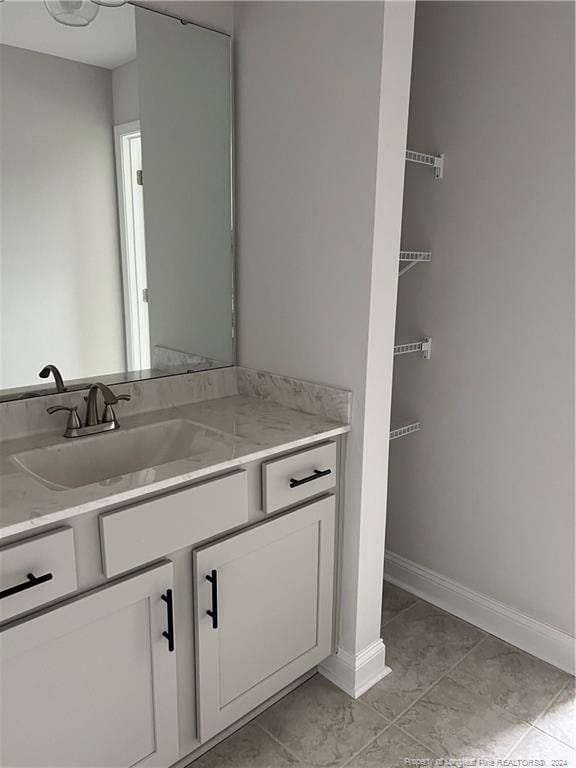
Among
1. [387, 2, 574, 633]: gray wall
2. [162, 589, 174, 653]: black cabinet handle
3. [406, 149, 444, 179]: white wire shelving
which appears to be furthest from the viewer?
[406, 149, 444, 179]: white wire shelving

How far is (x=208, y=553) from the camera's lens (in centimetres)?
148

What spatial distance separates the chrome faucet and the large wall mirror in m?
0.12

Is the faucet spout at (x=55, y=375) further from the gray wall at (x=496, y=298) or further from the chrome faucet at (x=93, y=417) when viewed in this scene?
the gray wall at (x=496, y=298)

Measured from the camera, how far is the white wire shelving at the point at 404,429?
2193mm

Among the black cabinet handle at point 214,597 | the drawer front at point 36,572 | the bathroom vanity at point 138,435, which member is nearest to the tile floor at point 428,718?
the bathroom vanity at point 138,435

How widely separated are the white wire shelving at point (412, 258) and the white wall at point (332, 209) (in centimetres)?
39

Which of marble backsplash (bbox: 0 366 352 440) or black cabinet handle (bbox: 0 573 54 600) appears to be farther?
marble backsplash (bbox: 0 366 352 440)

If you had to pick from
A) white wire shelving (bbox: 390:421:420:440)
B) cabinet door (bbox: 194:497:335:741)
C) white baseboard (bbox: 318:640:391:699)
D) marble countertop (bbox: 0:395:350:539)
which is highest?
marble countertop (bbox: 0:395:350:539)

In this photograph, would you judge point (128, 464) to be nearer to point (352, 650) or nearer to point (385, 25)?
point (352, 650)

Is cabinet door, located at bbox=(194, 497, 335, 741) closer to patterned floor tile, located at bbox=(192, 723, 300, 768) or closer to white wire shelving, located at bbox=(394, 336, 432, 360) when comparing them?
patterned floor tile, located at bbox=(192, 723, 300, 768)

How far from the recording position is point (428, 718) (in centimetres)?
183

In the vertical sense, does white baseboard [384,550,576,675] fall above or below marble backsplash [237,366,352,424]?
below

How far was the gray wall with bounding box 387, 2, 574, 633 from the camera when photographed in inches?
73.5

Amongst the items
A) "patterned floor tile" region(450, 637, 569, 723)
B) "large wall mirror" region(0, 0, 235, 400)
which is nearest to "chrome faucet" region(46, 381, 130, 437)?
"large wall mirror" region(0, 0, 235, 400)
